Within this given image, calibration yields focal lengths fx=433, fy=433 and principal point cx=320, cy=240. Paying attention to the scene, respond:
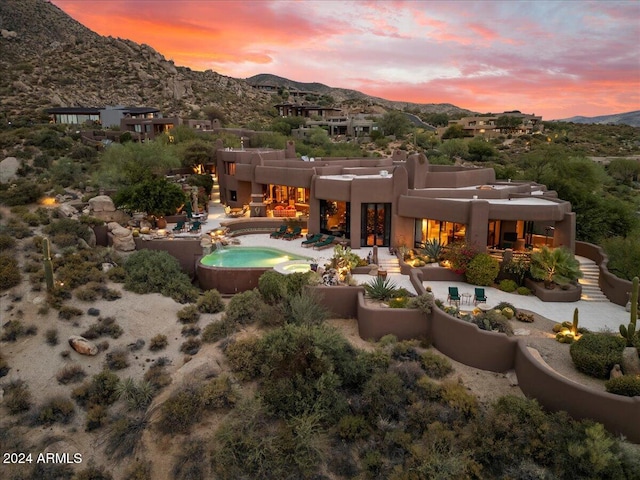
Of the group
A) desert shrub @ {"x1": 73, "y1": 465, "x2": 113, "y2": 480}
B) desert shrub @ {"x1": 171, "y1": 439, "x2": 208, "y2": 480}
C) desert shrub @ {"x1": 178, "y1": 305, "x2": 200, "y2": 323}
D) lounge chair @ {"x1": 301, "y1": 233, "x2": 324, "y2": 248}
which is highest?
lounge chair @ {"x1": 301, "y1": 233, "x2": 324, "y2": 248}

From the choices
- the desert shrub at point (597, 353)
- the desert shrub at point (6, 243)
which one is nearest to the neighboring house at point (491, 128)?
the desert shrub at point (597, 353)

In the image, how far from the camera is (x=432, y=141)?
71.9 m

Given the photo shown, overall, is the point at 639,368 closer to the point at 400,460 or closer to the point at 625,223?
the point at 400,460

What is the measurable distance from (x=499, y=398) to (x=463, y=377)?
5.67ft

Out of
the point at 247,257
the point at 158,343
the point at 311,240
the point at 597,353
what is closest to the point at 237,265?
the point at 247,257

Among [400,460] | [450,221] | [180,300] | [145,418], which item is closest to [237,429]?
[145,418]

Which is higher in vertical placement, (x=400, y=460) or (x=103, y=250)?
(x=103, y=250)

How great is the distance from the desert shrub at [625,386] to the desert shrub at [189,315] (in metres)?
14.8

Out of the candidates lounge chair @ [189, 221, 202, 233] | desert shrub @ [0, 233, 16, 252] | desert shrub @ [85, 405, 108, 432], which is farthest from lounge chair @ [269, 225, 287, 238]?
desert shrub @ [85, 405, 108, 432]

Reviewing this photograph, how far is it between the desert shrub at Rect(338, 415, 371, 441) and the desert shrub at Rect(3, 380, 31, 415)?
10.1 m

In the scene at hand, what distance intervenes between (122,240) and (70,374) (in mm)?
10240

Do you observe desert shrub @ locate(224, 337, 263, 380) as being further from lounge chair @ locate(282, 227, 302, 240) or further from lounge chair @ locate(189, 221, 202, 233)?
lounge chair @ locate(189, 221, 202, 233)

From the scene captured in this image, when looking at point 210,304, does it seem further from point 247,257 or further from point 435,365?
point 435,365

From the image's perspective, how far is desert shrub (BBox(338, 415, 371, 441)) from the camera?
499 inches
